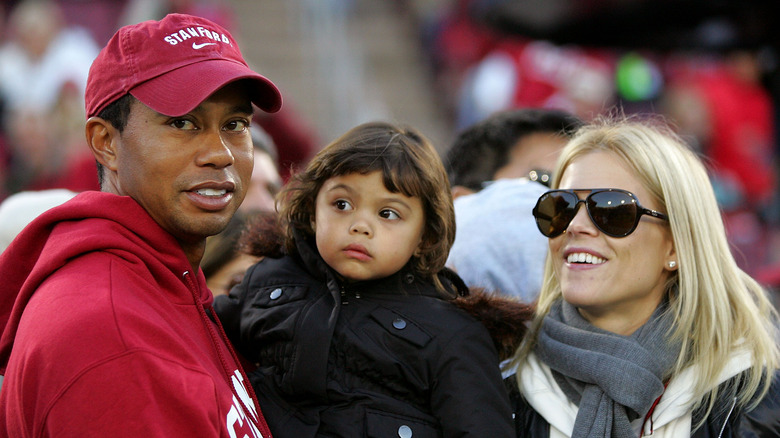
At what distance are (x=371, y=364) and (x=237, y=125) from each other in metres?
0.84

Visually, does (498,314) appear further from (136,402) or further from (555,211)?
(136,402)

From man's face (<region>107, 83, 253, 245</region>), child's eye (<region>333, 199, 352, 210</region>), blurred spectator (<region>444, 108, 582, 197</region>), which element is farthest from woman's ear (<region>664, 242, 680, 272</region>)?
man's face (<region>107, 83, 253, 245</region>)

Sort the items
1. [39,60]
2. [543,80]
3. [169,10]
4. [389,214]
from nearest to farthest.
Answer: [389,214], [169,10], [39,60], [543,80]

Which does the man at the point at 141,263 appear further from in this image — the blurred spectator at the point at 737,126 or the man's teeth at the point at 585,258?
the blurred spectator at the point at 737,126

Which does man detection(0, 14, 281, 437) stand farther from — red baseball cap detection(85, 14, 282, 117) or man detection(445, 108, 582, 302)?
man detection(445, 108, 582, 302)

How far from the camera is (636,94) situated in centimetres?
1042

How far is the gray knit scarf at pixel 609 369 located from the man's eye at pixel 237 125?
4.26 feet

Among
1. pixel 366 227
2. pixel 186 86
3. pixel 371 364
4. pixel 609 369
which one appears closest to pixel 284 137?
pixel 366 227

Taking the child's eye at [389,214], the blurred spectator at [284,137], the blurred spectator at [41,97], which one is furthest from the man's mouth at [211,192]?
the blurred spectator at [41,97]

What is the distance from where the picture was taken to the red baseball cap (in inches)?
89.0

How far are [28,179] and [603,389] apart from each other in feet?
22.6

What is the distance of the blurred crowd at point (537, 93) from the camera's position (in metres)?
7.64

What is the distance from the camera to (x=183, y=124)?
236 cm

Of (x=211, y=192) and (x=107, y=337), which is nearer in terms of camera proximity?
(x=107, y=337)
